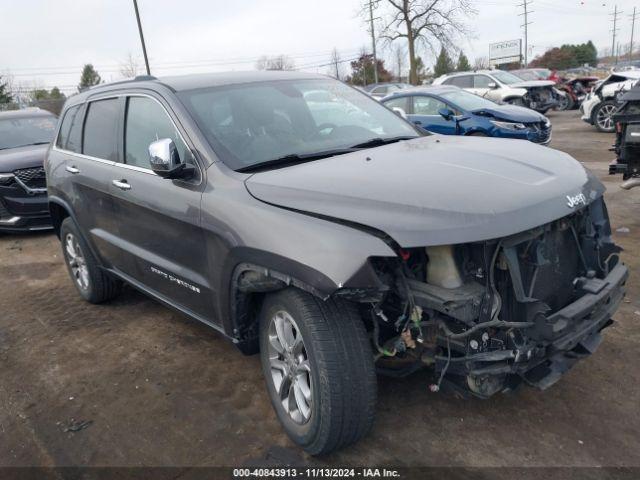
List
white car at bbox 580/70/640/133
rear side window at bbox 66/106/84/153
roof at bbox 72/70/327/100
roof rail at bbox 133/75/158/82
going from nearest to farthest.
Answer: roof at bbox 72/70/327/100
roof rail at bbox 133/75/158/82
rear side window at bbox 66/106/84/153
white car at bbox 580/70/640/133

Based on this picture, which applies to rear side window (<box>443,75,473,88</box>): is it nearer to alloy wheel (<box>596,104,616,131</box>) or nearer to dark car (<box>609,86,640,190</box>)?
alloy wheel (<box>596,104,616,131</box>)

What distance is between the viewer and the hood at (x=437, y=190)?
7.57 feet

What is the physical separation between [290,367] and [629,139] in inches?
195

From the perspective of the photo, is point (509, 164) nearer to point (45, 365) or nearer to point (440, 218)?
point (440, 218)

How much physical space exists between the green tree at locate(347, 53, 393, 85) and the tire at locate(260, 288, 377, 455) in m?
48.7

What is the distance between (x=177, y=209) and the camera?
320cm

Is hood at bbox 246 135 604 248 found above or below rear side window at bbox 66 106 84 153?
below

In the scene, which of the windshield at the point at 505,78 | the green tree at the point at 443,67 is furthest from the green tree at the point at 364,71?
the windshield at the point at 505,78

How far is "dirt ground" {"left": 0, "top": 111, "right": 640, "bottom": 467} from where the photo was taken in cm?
278

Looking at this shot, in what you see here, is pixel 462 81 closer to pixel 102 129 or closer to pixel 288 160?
pixel 102 129

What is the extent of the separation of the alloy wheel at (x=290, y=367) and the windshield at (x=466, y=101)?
8.13m

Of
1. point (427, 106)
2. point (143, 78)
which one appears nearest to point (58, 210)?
point (143, 78)

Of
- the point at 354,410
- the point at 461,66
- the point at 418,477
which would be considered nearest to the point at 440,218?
the point at 354,410

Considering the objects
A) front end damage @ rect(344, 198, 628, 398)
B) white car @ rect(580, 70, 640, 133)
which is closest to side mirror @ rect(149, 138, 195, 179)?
front end damage @ rect(344, 198, 628, 398)
